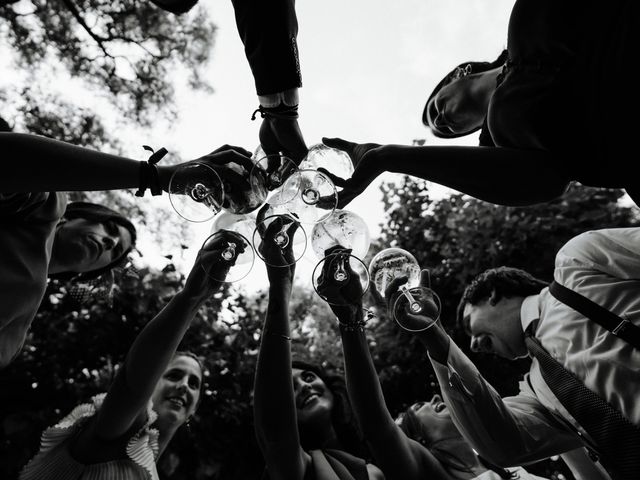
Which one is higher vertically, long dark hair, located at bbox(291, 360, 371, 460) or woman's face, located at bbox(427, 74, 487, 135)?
woman's face, located at bbox(427, 74, 487, 135)

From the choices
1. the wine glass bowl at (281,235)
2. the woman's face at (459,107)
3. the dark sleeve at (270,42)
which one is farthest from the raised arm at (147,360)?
the woman's face at (459,107)

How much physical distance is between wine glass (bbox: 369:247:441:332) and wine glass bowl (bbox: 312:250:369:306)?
0.69 feet

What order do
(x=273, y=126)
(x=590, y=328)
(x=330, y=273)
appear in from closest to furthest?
1. (x=590, y=328)
2. (x=330, y=273)
3. (x=273, y=126)

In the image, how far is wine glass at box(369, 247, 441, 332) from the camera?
7.71ft

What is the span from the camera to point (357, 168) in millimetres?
1854

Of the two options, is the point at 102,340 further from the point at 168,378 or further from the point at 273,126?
the point at 273,126

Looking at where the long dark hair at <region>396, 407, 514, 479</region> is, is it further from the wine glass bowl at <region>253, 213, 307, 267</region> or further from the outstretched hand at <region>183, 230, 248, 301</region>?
the outstretched hand at <region>183, 230, 248, 301</region>

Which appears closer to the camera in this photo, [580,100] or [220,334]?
[580,100]

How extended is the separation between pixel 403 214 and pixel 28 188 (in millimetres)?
5819

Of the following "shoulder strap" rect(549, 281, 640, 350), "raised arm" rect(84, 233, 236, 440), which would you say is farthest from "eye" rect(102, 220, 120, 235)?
"shoulder strap" rect(549, 281, 640, 350)

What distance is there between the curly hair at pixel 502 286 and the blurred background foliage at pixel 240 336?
2.85m

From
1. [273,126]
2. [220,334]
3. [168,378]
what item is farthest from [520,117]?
[220,334]

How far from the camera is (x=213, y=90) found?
11.4 metres

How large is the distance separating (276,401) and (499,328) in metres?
1.70
